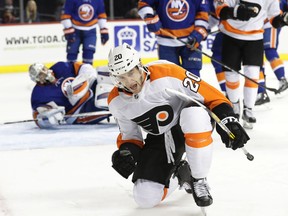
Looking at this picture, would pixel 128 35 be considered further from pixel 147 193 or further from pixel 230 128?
pixel 230 128

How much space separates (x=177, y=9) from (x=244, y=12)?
56 centimetres

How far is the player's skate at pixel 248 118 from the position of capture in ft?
15.2

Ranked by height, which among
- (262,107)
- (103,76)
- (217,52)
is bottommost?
(262,107)

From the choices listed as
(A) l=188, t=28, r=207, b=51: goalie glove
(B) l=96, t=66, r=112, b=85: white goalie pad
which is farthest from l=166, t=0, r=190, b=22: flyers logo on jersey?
(B) l=96, t=66, r=112, b=85: white goalie pad

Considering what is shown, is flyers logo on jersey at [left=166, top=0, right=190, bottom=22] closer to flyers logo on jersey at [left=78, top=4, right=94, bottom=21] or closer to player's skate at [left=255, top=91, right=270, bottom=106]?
player's skate at [left=255, top=91, right=270, bottom=106]

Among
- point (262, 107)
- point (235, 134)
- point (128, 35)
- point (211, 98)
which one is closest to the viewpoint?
point (235, 134)

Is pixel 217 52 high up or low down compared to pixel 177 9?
down

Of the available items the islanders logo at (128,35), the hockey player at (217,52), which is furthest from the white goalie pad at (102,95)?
the islanders logo at (128,35)

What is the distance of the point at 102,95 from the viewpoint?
192 inches

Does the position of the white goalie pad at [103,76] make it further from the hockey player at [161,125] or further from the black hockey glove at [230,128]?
the black hockey glove at [230,128]

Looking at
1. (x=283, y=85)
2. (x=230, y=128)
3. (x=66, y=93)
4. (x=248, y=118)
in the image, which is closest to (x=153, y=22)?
(x=66, y=93)

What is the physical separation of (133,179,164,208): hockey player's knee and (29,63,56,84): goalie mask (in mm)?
2073

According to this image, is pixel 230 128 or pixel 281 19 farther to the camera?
pixel 281 19

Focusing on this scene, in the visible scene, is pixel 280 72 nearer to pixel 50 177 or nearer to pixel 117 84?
pixel 50 177
